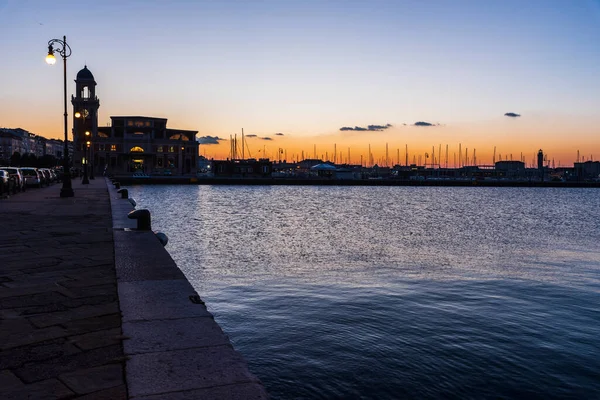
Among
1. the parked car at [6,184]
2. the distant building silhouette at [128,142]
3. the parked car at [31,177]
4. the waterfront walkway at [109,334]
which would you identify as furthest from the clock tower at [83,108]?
the waterfront walkway at [109,334]

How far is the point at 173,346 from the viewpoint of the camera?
5.17m

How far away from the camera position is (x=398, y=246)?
81.6ft

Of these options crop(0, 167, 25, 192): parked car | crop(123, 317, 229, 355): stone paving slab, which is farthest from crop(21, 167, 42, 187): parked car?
crop(123, 317, 229, 355): stone paving slab

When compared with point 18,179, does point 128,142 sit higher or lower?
higher

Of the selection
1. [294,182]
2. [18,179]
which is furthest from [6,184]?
[294,182]

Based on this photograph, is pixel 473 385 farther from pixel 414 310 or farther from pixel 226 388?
pixel 226 388

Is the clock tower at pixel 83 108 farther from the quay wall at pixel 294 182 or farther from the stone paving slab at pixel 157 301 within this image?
the stone paving slab at pixel 157 301

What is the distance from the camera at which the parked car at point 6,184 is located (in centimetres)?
3195

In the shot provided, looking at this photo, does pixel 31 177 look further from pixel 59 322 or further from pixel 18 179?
pixel 59 322

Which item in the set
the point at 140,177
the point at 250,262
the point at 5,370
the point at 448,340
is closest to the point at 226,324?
the point at 448,340

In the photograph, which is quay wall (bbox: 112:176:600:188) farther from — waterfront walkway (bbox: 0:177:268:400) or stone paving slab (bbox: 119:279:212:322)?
stone paving slab (bbox: 119:279:212:322)

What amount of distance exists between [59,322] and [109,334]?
2.86 ft

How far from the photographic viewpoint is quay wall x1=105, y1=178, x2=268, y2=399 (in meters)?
4.17

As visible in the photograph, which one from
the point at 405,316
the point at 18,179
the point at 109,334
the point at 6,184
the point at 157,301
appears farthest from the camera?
the point at 18,179
